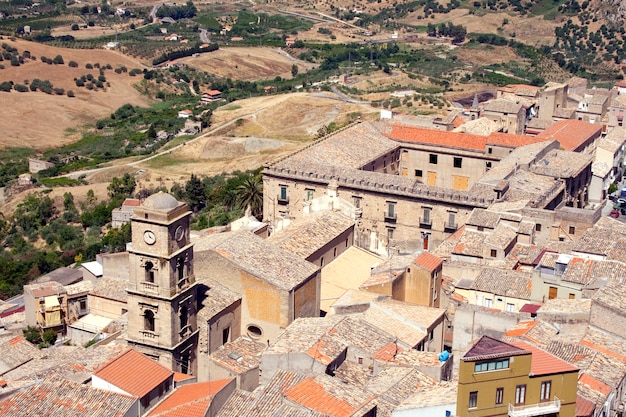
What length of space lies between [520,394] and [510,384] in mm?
623

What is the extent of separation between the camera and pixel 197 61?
154 metres

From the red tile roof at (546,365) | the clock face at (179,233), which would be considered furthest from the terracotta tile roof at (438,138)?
the red tile roof at (546,365)

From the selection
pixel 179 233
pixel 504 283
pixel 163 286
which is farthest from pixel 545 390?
pixel 504 283

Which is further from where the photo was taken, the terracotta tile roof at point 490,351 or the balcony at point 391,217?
the balcony at point 391,217

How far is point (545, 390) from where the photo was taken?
30.6m

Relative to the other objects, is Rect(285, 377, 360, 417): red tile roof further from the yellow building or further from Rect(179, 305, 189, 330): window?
Rect(179, 305, 189, 330): window

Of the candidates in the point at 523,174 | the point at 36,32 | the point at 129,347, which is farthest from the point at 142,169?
the point at 36,32

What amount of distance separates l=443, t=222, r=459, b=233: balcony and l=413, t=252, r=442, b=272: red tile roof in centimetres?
1432

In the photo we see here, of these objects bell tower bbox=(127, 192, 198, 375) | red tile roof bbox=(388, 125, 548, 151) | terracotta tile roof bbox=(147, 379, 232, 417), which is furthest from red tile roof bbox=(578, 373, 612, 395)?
red tile roof bbox=(388, 125, 548, 151)

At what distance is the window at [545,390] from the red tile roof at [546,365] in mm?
360

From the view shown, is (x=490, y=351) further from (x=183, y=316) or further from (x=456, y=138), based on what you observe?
(x=456, y=138)

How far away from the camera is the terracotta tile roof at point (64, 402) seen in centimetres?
3406

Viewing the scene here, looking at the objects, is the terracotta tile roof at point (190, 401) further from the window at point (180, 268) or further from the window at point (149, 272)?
the window at point (149, 272)

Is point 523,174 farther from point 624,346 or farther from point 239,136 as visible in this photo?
point 239,136
